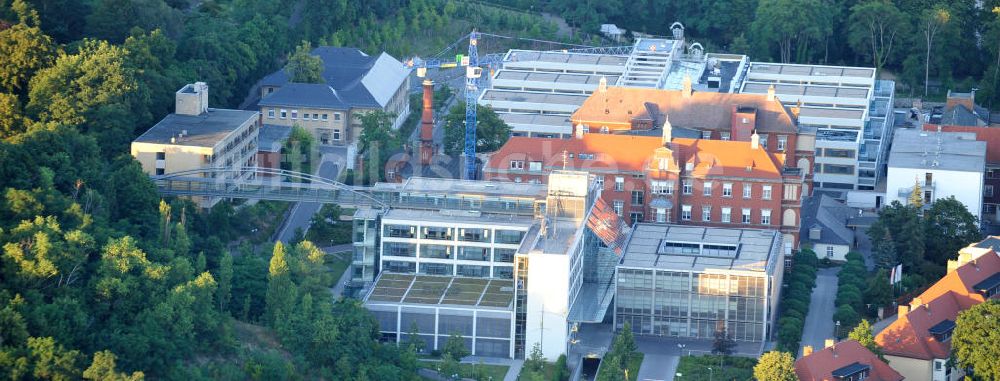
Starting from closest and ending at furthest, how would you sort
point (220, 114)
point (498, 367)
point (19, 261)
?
point (19, 261)
point (498, 367)
point (220, 114)

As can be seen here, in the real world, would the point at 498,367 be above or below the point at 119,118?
below

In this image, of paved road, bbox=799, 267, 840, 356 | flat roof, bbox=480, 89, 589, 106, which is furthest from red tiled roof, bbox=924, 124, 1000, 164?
flat roof, bbox=480, 89, 589, 106

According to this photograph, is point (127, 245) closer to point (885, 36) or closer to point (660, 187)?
point (660, 187)

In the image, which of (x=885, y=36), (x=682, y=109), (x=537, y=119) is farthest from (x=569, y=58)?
(x=682, y=109)

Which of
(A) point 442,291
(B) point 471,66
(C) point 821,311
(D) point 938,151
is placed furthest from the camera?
(B) point 471,66

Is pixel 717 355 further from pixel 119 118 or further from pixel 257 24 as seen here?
pixel 257 24

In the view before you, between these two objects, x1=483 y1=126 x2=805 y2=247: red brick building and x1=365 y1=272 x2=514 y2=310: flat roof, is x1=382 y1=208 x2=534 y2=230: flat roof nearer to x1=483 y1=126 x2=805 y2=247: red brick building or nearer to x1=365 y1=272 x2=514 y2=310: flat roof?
x1=365 y1=272 x2=514 y2=310: flat roof

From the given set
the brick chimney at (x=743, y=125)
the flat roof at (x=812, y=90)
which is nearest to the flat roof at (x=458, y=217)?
the brick chimney at (x=743, y=125)

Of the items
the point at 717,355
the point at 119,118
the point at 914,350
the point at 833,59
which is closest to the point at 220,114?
the point at 119,118
